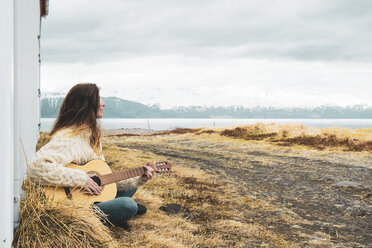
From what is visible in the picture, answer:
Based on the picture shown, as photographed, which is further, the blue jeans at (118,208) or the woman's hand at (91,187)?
the blue jeans at (118,208)

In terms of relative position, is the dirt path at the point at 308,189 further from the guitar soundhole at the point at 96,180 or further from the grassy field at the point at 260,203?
the guitar soundhole at the point at 96,180

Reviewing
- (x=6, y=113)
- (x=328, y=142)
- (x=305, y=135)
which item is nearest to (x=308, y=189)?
(x=6, y=113)

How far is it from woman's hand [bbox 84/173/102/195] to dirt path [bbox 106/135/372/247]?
251 cm

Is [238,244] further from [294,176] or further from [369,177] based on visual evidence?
[369,177]

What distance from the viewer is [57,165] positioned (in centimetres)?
327

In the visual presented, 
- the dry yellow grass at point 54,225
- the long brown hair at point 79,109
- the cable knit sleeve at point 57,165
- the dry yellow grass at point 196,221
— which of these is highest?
the long brown hair at point 79,109

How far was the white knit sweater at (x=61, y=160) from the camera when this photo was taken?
127 inches

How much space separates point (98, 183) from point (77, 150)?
1.59ft

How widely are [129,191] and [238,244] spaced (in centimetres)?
155

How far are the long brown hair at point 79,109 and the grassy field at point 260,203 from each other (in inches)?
51.4

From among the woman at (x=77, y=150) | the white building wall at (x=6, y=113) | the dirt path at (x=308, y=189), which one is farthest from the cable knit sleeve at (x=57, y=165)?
the dirt path at (x=308, y=189)

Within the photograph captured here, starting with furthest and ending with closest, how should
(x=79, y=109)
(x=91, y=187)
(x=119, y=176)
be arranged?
(x=119, y=176) → (x=79, y=109) → (x=91, y=187)

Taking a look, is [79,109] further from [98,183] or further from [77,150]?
[98,183]

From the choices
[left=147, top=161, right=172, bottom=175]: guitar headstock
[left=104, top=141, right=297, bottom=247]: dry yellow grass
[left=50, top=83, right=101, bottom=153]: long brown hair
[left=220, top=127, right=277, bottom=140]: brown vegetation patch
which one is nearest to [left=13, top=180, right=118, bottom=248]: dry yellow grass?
[left=104, top=141, right=297, bottom=247]: dry yellow grass
